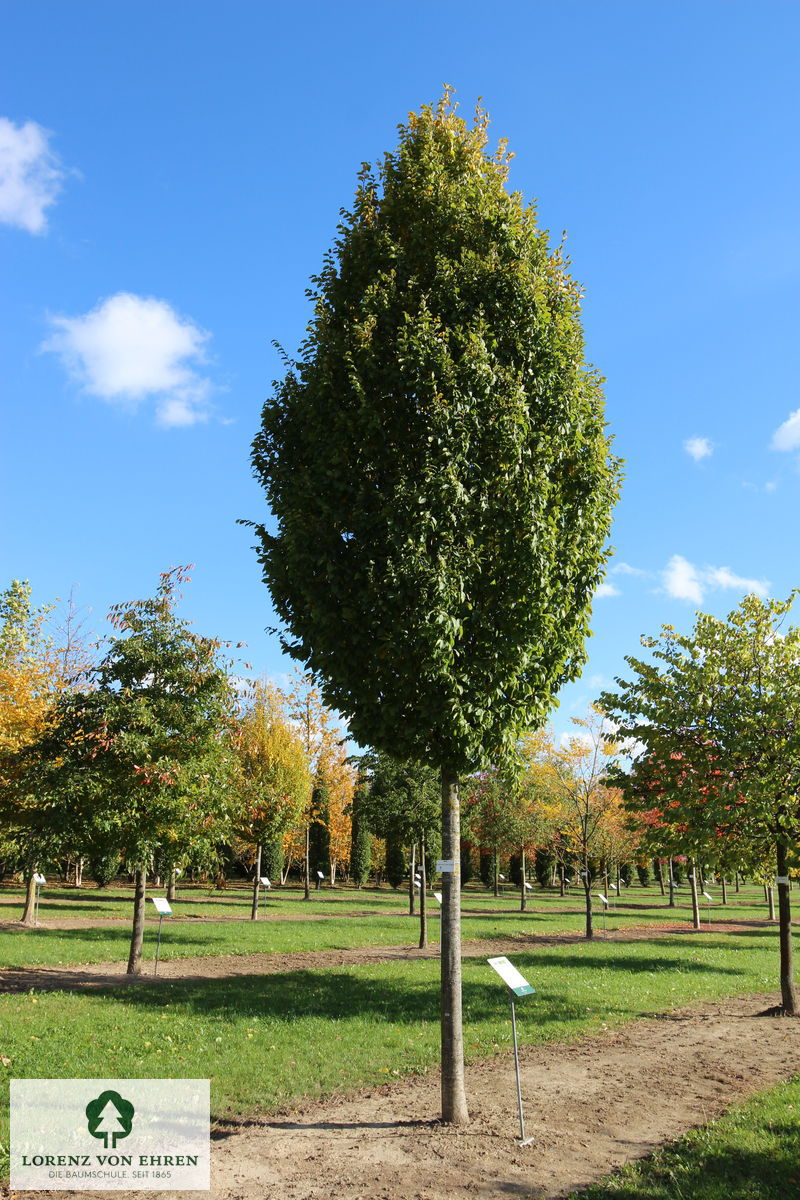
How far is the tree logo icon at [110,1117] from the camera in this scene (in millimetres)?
6766

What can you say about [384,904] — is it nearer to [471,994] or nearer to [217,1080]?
[471,994]

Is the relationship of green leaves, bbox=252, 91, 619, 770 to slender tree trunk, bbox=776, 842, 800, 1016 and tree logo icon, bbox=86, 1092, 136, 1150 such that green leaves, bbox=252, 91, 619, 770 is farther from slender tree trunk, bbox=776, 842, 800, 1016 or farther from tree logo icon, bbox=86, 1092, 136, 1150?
slender tree trunk, bbox=776, 842, 800, 1016

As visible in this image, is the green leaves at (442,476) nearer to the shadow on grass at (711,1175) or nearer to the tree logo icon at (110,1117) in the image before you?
the shadow on grass at (711,1175)

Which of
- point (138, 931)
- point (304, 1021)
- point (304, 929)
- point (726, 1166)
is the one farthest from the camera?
point (304, 929)

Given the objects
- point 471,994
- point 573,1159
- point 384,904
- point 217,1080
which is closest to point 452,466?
point 573,1159

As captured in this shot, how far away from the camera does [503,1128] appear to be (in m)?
7.25

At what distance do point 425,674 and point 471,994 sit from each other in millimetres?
9511

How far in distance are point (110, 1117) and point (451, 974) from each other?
3.52 metres

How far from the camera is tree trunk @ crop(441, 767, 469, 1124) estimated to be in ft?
24.4

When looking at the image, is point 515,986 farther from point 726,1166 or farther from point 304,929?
point 304,929

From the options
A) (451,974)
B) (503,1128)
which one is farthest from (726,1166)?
(451,974)

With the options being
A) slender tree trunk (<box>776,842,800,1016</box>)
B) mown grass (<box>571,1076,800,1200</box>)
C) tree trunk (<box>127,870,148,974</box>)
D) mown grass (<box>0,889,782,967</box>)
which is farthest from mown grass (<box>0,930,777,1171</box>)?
mown grass (<box>0,889,782,967</box>)

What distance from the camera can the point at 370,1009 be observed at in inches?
489

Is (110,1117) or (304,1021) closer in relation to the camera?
(110,1117)
